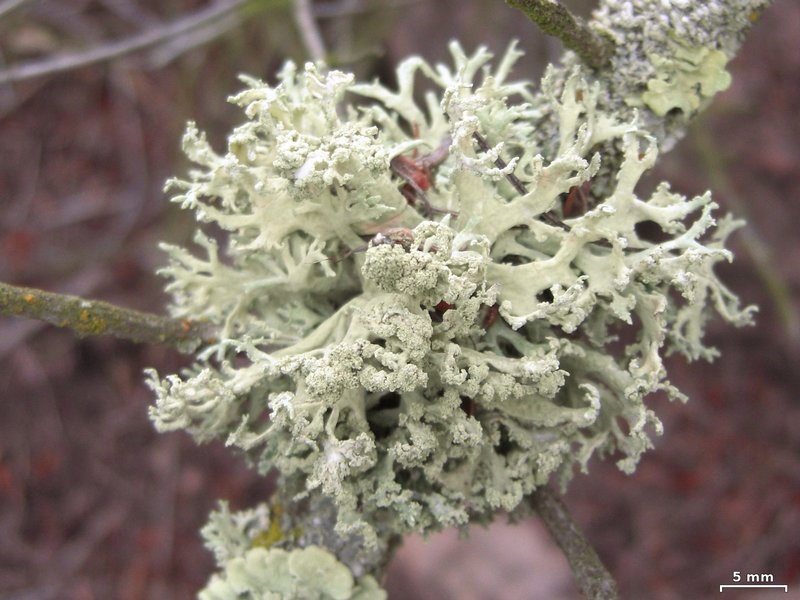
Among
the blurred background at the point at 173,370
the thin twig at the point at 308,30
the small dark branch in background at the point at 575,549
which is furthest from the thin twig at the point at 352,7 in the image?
the small dark branch in background at the point at 575,549

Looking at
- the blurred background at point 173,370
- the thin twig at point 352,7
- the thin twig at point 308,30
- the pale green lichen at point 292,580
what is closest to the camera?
the pale green lichen at point 292,580

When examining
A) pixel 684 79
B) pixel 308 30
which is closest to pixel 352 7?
pixel 308 30

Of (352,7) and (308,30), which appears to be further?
(352,7)

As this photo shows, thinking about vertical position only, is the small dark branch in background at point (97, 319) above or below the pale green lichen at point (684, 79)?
below

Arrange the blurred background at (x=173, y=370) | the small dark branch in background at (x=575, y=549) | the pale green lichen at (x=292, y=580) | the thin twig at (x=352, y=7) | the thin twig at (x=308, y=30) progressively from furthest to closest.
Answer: the blurred background at (x=173, y=370) < the thin twig at (x=352, y=7) < the thin twig at (x=308, y=30) < the pale green lichen at (x=292, y=580) < the small dark branch in background at (x=575, y=549)

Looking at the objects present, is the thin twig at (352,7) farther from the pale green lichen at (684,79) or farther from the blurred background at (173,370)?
the pale green lichen at (684,79)

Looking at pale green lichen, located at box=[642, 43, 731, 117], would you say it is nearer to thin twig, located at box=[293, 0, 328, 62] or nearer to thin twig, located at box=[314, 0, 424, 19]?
thin twig, located at box=[293, 0, 328, 62]

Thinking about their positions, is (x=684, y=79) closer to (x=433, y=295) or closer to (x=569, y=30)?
(x=569, y=30)
